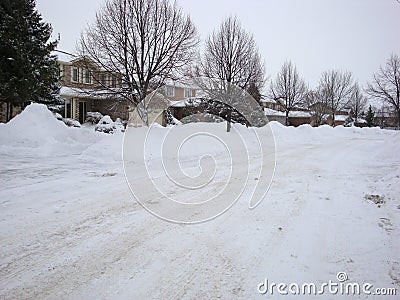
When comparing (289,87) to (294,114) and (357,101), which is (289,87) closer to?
(294,114)

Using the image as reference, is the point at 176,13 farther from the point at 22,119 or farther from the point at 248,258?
the point at 248,258

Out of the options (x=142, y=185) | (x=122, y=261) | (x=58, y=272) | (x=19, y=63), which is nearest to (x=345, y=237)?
(x=122, y=261)

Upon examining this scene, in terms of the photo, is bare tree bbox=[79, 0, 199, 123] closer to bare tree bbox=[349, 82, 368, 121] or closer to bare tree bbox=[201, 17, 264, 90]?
bare tree bbox=[201, 17, 264, 90]

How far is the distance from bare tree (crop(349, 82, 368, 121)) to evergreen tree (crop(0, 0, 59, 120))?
4590cm

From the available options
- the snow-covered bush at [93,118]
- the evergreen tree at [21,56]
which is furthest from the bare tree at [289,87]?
the evergreen tree at [21,56]

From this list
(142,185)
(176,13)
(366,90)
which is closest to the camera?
(142,185)

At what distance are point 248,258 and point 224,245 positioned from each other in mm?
402

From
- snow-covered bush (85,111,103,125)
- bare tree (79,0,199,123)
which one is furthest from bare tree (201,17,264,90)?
snow-covered bush (85,111,103,125)

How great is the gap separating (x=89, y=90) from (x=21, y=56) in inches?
163

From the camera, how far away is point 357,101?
2042 inches

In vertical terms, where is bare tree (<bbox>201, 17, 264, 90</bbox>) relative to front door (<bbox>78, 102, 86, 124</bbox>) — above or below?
above

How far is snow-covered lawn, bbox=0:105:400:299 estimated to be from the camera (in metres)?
2.89

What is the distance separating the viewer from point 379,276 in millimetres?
3043

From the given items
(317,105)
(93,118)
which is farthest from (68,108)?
(317,105)
